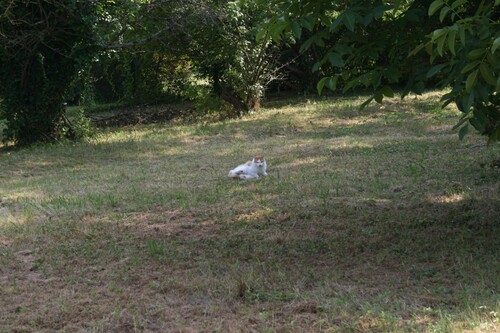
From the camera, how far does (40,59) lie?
13.8 m

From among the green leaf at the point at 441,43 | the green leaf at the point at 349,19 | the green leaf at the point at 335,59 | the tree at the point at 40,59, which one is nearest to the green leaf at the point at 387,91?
the green leaf at the point at 335,59

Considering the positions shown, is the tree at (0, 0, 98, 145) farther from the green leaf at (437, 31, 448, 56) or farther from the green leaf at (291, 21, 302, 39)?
the green leaf at (437, 31, 448, 56)

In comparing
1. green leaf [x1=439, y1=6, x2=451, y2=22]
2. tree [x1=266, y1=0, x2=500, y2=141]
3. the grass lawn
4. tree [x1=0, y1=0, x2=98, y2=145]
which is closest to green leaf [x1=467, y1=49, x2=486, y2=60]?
tree [x1=266, y1=0, x2=500, y2=141]

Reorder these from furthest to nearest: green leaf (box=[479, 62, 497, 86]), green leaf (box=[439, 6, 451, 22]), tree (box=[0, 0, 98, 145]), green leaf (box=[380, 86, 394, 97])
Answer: tree (box=[0, 0, 98, 145])
green leaf (box=[380, 86, 394, 97])
green leaf (box=[479, 62, 497, 86])
green leaf (box=[439, 6, 451, 22])

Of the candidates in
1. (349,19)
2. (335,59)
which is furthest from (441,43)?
(335,59)

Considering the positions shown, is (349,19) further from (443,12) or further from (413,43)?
(413,43)

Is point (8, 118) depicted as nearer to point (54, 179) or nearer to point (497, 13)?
point (54, 179)

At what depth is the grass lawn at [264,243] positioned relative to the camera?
423 centimetres

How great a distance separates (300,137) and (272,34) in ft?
30.0

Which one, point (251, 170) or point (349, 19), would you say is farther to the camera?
point (251, 170)

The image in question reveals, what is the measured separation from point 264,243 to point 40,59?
31.8ft

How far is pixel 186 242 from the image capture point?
6.06 meters

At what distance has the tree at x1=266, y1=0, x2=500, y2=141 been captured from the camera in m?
3.76

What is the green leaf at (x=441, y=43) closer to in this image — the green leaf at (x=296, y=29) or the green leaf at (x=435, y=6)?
the green leaf at (x=435, y=6)
